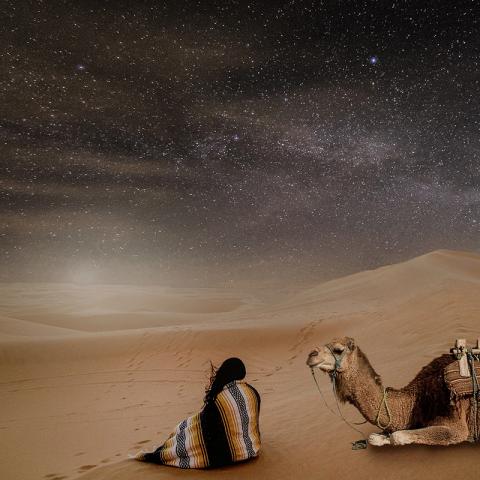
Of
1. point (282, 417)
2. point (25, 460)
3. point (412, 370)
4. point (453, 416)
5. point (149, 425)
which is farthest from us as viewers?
point (149, 425)

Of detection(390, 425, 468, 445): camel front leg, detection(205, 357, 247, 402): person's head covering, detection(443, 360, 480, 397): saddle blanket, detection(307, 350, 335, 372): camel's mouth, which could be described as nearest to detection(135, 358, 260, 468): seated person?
detection(205, 357, 247, 402): person's head covering

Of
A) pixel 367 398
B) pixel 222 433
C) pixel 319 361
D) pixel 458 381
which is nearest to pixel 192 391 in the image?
pixel 222 433

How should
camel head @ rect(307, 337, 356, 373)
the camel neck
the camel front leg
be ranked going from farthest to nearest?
the camel neck → camel head @ rect(307, 337, 356, 373) → the camel front leg

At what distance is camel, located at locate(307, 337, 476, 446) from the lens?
13.8 ft

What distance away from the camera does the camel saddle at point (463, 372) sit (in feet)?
13.3

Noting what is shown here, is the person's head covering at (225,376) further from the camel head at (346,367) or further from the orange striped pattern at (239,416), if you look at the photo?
the camel head at (346,367)

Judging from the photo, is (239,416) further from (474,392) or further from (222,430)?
(474,392)

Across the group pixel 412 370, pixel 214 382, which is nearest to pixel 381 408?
pixel 214 382

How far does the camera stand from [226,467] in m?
5.10

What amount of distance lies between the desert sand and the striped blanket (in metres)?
0.14

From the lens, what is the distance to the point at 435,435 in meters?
4.05

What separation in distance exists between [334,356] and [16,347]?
16094 millimetres

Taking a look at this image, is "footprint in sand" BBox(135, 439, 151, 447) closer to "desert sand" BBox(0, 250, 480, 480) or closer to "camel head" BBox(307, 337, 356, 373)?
"desert sand" BBox(0, 250, 480, 480)

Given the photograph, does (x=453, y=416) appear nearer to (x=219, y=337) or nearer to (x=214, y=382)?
(x=214, y=382)
